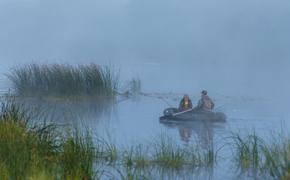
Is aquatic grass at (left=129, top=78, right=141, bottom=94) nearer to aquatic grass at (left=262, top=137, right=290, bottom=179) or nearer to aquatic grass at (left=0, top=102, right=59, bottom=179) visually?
aquatic grass at (left=0, top=102, right=59, bottom=179)

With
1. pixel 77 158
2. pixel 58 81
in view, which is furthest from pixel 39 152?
pixel 58 81

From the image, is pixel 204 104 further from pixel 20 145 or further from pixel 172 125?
pixel 20 145

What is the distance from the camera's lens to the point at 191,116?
59.0ft

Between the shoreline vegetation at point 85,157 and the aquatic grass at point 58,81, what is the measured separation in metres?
11.1

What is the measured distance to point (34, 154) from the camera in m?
8.49

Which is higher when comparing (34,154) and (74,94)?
(74,94)

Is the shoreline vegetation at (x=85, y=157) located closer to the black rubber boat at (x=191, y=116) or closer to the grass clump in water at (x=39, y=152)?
the grass clump in water at (x=39, y=152)

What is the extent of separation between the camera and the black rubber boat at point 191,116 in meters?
17.8

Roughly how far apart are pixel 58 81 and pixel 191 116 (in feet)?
20.3

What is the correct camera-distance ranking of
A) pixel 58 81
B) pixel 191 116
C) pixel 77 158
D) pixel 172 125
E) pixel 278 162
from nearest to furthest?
pixel 77 158 → pixel 278 162 → pixel 172 125 → pixel 191 116 → pixel 58 81

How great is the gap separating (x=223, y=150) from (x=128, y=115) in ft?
24.5

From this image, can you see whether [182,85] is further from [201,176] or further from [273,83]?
[201,176]

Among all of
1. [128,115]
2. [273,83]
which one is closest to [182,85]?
[273,83]

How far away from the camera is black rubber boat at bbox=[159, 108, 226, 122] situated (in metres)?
17.8
